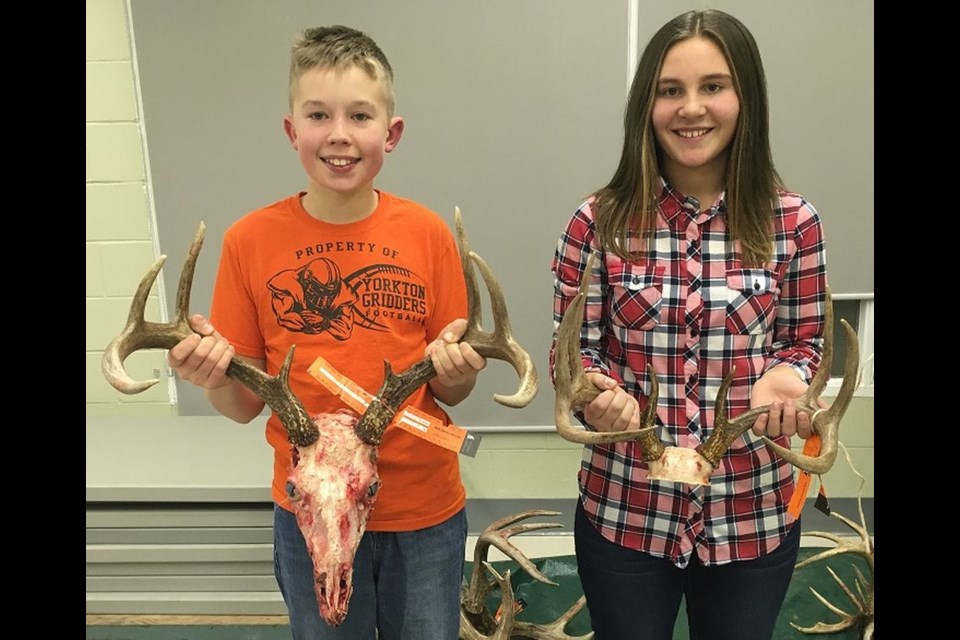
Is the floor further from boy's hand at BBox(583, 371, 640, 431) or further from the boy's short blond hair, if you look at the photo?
the boy's short blond hair

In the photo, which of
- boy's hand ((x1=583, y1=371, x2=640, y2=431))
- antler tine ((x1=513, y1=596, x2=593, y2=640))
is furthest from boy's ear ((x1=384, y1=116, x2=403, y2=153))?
antler tine ((x1=513, y1=596, x2=593, y2=640))

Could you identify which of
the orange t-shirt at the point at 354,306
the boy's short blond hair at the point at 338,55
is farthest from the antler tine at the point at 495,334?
the boy's short blond hair at the point at 338,55

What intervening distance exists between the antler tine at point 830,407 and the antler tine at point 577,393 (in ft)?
0.78

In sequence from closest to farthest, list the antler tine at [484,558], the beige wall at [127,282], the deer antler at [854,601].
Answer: the antler tine at [484,558] < the deer antler at [854,601] < the beige wall at [127,282]

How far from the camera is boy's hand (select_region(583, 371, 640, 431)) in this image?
1.51 meters

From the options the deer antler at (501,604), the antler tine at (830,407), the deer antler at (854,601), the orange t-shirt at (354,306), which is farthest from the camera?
the deer antler at (854,601)

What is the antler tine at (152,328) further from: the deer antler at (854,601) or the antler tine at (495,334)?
the deer antler at (854,601)

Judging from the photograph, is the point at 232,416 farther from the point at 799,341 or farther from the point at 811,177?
the point at 811,177

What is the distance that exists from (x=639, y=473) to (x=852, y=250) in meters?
2.12

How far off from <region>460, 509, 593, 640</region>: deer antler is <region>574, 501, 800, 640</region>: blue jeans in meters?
0.88

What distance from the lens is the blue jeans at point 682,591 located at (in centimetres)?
162

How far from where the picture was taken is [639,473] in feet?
5.33

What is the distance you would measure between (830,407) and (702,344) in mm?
288

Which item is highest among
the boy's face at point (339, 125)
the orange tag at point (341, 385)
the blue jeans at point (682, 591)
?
the boy's face at point (339, 125)
